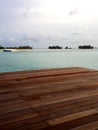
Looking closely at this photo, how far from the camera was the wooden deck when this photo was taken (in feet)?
5.20

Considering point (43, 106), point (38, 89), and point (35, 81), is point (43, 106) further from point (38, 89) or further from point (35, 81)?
point (35, 81)

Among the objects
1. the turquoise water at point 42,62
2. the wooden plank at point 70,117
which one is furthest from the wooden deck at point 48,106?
the turquoise water at point 42,62

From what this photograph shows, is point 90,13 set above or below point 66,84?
above

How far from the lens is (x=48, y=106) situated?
1.98 meters

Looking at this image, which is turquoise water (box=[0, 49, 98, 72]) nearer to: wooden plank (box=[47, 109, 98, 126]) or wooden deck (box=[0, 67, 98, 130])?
wooden deck (box=[0, 67, 98, 130])

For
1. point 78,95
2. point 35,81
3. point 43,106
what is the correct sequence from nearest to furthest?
1. point 43,106
2. point 78,95
3. point 35,81

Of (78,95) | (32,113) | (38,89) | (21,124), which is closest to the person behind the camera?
(21,124)

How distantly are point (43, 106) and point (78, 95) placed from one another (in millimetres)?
571

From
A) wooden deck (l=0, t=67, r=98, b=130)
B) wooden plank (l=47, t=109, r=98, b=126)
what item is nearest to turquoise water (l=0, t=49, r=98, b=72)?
wooden deck (l=0, t=67, r=98, b=130)

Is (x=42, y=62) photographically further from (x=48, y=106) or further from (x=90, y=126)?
(x=90, y=126)

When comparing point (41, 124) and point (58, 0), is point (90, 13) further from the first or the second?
point (41, 124)

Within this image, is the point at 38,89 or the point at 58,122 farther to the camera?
the point at 38,89

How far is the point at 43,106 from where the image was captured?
198cm

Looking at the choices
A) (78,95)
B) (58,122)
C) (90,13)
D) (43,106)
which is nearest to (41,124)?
(58,122)
